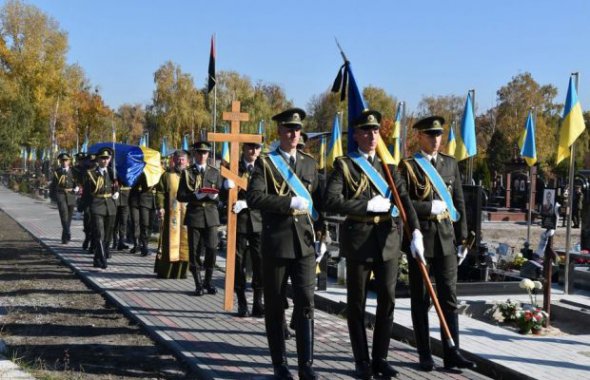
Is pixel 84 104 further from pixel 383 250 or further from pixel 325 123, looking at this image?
pixel 383 250

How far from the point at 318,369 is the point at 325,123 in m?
60.3

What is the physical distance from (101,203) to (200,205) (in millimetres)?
3402

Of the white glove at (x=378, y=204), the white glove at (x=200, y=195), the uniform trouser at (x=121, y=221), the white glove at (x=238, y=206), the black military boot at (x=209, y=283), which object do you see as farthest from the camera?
the uniform trouser at (x=121, y=221)

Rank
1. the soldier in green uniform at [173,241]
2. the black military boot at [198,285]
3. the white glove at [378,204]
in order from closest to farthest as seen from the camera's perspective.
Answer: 1. the white glove at [378,204]
2. the black military boot at [198,285]
3. the soldier in green uniform at [173,241]

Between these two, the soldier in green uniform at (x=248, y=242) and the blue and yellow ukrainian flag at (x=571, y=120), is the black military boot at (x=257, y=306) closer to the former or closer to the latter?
the soldier in green uniform at (x=248, y=242)

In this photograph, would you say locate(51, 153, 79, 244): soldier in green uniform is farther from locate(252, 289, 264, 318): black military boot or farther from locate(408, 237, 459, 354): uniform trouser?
locate(408, 237, 459, 354): uniform trouser

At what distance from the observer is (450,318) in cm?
601

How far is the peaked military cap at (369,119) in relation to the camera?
5461 mm

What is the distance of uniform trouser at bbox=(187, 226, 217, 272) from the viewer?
30.0 feet

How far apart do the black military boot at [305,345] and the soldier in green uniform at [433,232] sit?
106 centimetres

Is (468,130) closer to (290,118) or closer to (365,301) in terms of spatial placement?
(290,118)

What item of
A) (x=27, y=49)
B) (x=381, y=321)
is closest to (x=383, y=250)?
(x=381, y=321)

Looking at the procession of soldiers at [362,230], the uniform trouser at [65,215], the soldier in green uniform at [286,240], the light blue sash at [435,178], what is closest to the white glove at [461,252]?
the procession of soldiers at [362,230]

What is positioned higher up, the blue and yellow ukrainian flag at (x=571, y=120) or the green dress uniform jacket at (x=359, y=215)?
the blue and yellow ukrainian flag at (x=571, y=120)
